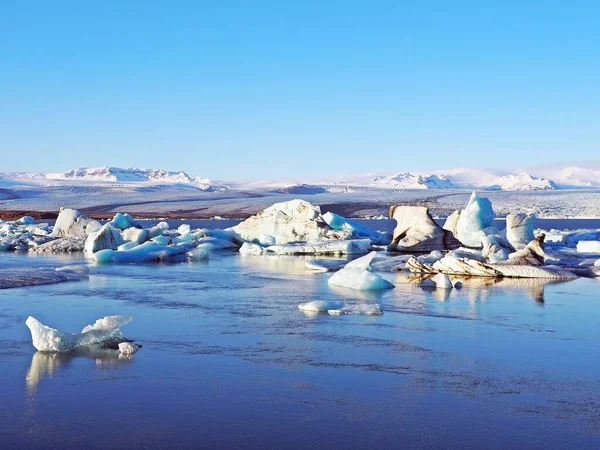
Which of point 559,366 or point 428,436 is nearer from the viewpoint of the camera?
point 428,436

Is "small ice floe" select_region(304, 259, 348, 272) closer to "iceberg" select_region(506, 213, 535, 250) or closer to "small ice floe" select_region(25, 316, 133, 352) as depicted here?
"iceberg" select_region(506, 213, 535, 250)

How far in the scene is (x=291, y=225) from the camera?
62.8ft

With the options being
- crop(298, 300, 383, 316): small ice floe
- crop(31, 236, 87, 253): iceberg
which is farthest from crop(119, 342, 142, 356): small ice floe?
crop(31, 236, 87, 253): iceberg

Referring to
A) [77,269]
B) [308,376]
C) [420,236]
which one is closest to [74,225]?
[77,269]

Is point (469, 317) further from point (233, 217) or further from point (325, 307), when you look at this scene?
point (233, 217)

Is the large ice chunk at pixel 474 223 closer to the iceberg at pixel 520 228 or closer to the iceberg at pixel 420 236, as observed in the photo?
the iceberg at pixel 420 236

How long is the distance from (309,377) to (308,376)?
0.08ft

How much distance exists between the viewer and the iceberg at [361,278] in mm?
8758

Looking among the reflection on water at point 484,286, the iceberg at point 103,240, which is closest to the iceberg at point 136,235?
the iceberg at point 103,240

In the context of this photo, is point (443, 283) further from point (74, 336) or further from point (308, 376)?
point (74, 336)

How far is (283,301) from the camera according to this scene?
25.8 feet

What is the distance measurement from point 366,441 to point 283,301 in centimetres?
466

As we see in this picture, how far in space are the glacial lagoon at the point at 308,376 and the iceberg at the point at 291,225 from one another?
34.9ft

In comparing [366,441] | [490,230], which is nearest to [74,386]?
[366,441]
